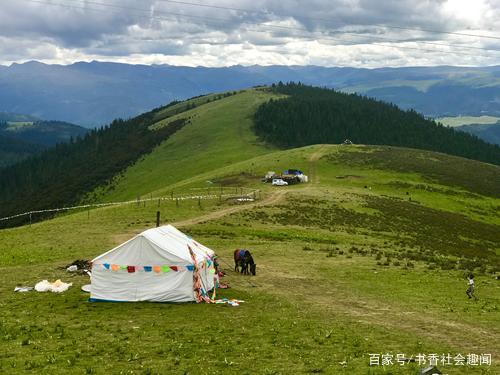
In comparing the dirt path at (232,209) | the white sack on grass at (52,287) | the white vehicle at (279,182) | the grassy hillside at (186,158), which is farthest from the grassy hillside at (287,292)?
the grassy hillside at (186,158)

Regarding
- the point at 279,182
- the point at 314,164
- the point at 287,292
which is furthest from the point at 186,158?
the point at 287,292

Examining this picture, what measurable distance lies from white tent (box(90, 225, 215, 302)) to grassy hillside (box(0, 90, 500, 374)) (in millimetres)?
1077

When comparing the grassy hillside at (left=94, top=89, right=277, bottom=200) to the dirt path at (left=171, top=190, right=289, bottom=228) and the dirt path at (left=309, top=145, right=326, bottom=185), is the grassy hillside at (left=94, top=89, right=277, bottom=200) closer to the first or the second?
the dirt path at (left=309, top=145, right=326, bottom=185)

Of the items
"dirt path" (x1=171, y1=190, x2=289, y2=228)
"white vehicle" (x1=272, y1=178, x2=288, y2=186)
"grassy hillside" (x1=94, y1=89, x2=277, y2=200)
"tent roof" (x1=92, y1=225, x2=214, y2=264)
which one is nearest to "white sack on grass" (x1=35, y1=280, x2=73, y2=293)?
"tent roof" (x1=92, y1=225, x2=214, y2=264)

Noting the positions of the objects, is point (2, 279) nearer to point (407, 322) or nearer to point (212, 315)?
point (212, 315)

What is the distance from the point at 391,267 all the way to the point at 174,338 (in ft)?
72.6

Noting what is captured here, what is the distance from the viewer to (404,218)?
66250mm

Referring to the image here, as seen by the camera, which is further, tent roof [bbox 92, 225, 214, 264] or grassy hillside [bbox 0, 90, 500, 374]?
tent roof [bbox 92, 225, 214, 264]

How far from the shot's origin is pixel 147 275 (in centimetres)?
3011

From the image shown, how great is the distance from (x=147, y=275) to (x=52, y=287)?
19.6ft

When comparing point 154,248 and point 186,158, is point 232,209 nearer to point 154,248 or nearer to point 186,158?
point 154,248

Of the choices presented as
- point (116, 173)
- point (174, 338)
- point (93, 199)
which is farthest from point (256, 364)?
point (116, 173)

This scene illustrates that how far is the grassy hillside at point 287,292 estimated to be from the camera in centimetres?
2012

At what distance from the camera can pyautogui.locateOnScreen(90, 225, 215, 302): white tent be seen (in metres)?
29.8
